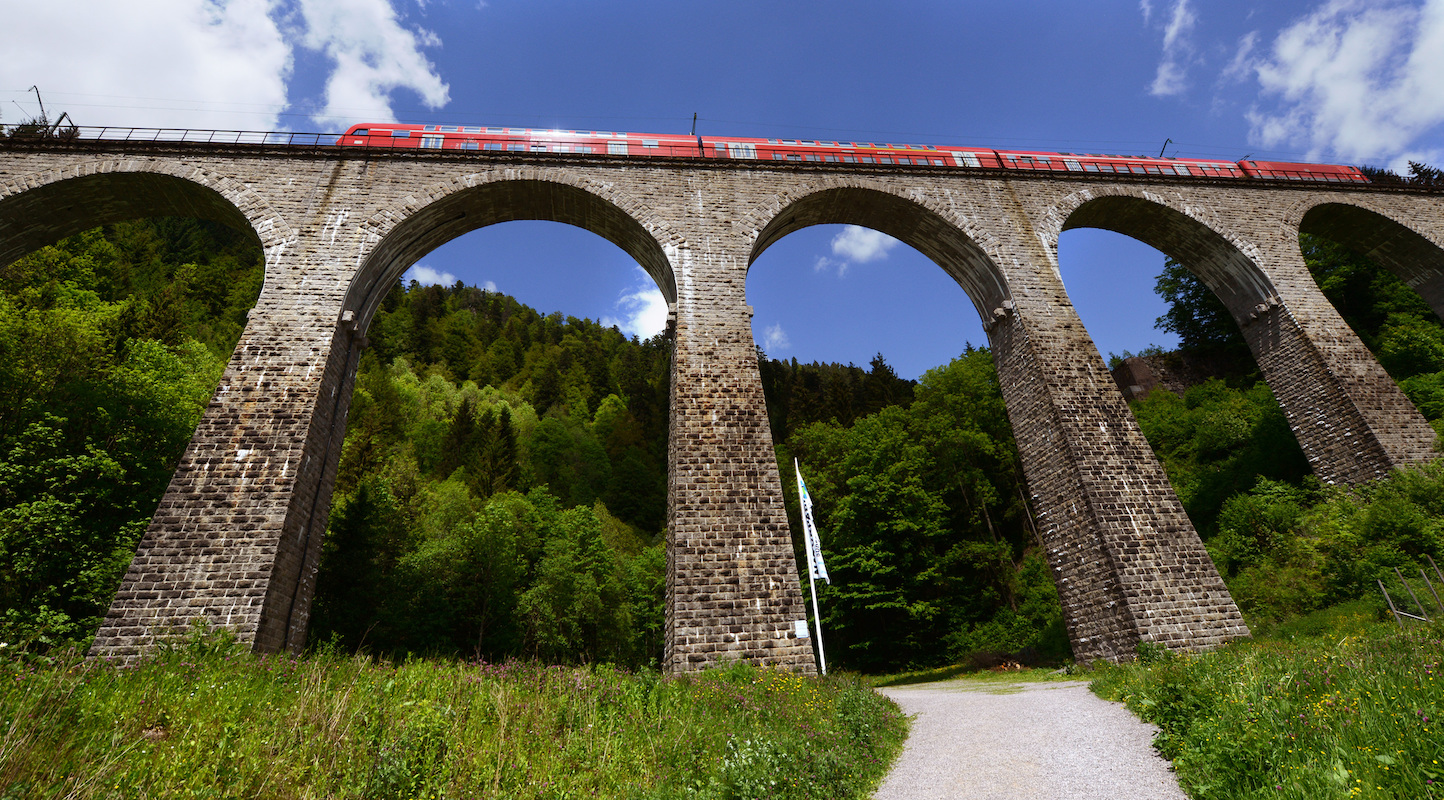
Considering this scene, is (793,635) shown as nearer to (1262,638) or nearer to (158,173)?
(1262,638)

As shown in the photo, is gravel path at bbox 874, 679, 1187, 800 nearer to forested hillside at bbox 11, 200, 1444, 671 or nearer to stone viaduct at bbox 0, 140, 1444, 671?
stone viaduct at bbox 0, 140, 1444, 671

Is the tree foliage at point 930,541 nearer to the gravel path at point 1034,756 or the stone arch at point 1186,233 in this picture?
the stone arch at point 1186,233

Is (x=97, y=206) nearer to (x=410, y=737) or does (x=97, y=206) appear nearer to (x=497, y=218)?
(x=497, y=218)

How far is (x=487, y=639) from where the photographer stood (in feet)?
89.7

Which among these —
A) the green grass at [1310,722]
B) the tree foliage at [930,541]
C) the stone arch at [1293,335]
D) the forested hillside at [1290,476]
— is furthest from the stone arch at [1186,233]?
the green grass at [1310,722]

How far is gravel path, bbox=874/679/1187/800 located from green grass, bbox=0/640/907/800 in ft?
1.54

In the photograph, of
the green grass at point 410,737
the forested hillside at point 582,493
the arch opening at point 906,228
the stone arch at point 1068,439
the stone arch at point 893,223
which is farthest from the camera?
the arch opening at point 906,228

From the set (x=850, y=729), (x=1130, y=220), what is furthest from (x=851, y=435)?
(x=850, y=729)

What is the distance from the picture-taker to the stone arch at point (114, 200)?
13.2m

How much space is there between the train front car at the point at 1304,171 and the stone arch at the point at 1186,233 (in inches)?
140

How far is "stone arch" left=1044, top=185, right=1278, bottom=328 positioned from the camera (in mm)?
16406

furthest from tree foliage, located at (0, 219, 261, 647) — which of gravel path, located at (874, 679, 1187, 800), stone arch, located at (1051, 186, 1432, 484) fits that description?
stone arch, located at (1051, 186, 1432, 484)

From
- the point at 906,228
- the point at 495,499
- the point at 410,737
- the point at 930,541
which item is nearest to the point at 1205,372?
the point at 930,541

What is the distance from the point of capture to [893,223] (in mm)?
16641
